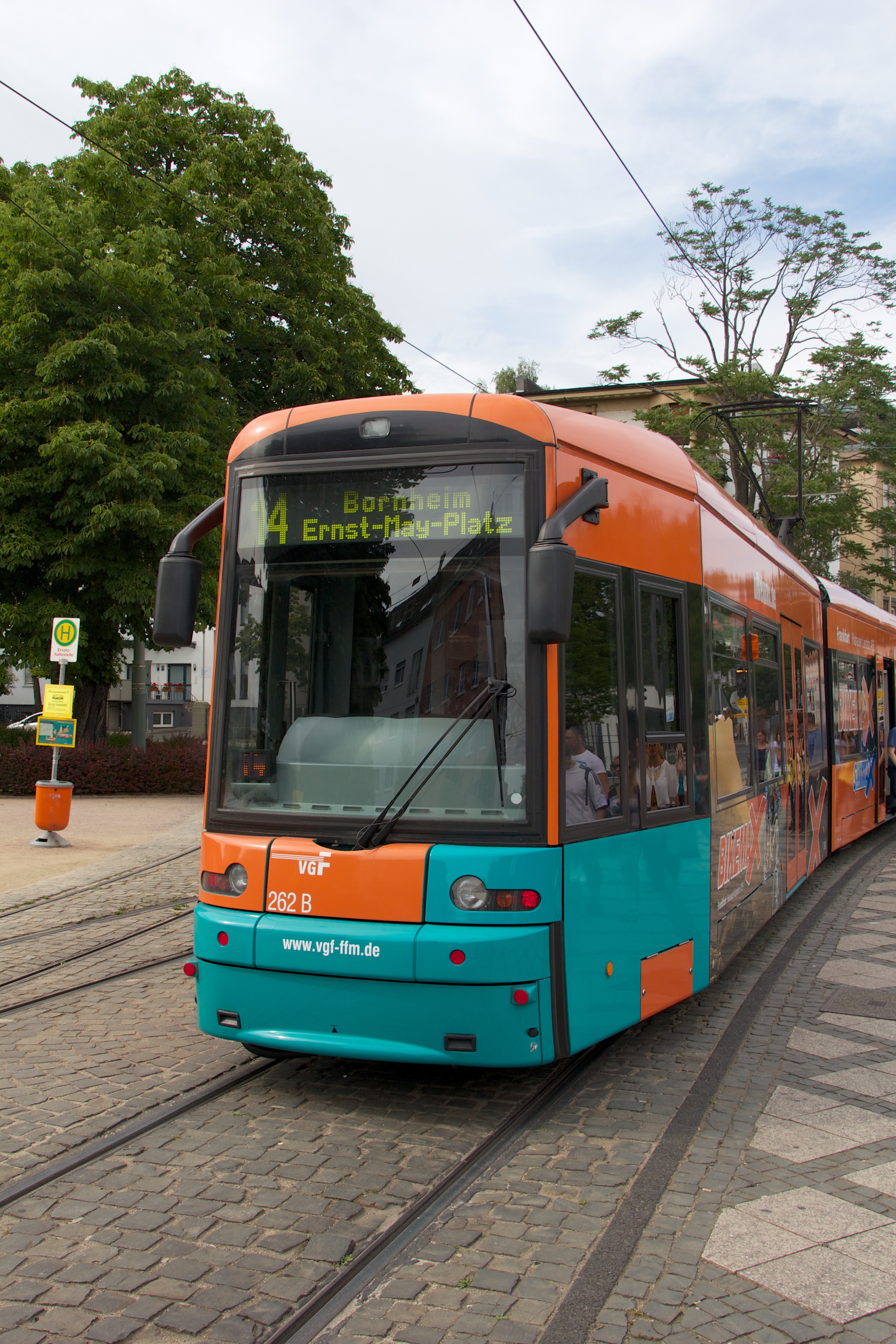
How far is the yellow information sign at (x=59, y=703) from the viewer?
15.1m

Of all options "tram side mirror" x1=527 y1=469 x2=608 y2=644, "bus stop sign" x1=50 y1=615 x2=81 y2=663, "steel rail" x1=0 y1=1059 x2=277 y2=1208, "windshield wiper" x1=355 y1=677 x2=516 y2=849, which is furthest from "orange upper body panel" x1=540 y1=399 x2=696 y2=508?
"bus stop sign" x1=50 y1=615 x2=81 y2=663

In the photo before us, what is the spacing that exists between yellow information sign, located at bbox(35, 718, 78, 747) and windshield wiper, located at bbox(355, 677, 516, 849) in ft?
36.1

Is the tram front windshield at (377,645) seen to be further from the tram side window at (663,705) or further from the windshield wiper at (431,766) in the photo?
the tram side window at (663,705)

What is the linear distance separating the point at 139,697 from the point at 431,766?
24626 mm

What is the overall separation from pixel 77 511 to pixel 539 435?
1751cm

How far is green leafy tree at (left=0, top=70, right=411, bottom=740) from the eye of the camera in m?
20.5

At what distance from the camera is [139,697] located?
28266 millimetres

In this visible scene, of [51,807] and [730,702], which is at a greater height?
[730,702]

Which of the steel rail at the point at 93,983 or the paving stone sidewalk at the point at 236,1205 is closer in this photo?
the paving stone sidewalk at the point at 236,1205

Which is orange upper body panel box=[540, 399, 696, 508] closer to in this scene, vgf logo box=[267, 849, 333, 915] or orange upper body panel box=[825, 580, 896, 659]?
vgf logo box=[267, 849, 333, 915]

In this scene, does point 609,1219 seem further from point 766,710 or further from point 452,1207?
point 766,710

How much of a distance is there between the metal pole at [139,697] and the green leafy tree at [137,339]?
89.9 inches

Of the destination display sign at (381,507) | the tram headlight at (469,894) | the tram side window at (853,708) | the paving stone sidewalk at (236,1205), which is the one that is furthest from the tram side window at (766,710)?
the tram side window at (853,708)

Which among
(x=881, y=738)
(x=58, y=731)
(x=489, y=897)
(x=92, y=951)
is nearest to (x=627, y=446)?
(x=489, y=897)
